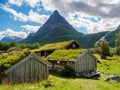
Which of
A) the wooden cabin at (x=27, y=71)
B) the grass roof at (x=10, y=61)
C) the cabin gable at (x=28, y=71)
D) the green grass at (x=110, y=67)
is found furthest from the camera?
the green grass at (x=110, y=67)

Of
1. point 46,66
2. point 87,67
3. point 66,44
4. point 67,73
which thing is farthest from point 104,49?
point 46,66

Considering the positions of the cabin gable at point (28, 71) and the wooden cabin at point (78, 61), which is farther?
the wooden cabin at point (78, 61)

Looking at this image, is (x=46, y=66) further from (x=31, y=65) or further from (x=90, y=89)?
(x=90, y=89)

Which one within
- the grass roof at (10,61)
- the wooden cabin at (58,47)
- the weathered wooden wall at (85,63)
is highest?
the wooden cabin at (58,47)

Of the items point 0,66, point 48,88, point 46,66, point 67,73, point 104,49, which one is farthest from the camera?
point 104,49

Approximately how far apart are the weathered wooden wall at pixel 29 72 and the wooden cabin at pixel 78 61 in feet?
52.8

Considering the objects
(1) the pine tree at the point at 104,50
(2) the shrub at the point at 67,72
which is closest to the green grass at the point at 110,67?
(2) the shrub at the point at 67,72

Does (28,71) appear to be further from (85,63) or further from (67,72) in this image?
(85,63)

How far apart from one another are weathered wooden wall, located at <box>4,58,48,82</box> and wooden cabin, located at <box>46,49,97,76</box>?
634 inches

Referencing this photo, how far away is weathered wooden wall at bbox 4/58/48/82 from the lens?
25.4m

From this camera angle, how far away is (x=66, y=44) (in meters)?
62.7

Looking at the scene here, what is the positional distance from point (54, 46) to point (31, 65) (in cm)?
3774

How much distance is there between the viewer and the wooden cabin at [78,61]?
1753 inches

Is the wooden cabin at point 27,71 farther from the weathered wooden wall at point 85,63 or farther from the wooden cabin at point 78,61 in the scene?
the weathered wooden wall at point 85,63
